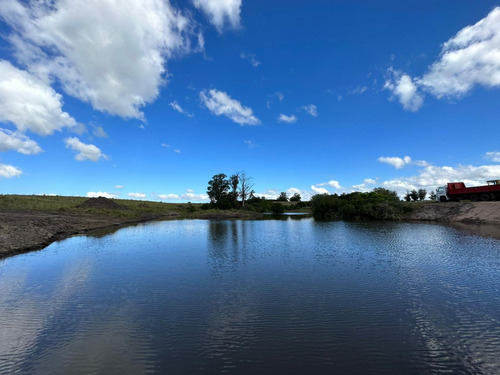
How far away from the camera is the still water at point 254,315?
6789mm

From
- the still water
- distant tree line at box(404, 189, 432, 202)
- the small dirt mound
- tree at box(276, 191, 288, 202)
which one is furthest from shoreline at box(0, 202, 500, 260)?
tree at box(276, 191, 288, 202)

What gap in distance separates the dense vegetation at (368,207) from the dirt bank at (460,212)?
299cm

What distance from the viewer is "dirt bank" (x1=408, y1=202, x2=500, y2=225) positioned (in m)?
40.2

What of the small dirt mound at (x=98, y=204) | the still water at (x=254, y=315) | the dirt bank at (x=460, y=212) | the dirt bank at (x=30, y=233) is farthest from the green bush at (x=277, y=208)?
the still water at (x=254, y=315)

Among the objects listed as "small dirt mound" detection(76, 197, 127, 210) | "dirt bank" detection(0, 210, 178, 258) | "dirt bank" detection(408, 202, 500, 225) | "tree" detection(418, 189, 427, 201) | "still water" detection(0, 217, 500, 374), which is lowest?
"still water" detection(0, 217, 500, 374)

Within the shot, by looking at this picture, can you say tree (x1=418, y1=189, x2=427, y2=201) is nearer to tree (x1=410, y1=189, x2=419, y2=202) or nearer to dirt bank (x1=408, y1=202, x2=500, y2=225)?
tree (x1=410, y1=189, x2=419, y2=202)

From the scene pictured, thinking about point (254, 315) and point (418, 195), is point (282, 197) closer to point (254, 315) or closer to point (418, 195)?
point (418, 195)

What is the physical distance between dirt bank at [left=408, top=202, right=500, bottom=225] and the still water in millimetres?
29265

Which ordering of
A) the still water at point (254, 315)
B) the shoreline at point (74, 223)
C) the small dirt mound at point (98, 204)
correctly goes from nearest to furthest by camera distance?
the still water at point (254, 315), the shoreline at point (74, 223), the small dirt mound at point (98, 204)

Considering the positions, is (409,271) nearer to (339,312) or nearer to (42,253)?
(339,312)

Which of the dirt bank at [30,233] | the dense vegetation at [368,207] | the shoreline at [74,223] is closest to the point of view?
the dirt bank at [30,233]

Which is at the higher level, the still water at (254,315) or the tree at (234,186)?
the tree at (234,186)

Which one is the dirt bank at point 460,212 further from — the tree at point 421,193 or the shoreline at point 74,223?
the tree at point 421,193

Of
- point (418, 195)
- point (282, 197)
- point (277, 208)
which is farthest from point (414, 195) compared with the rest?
point (282, 197)
